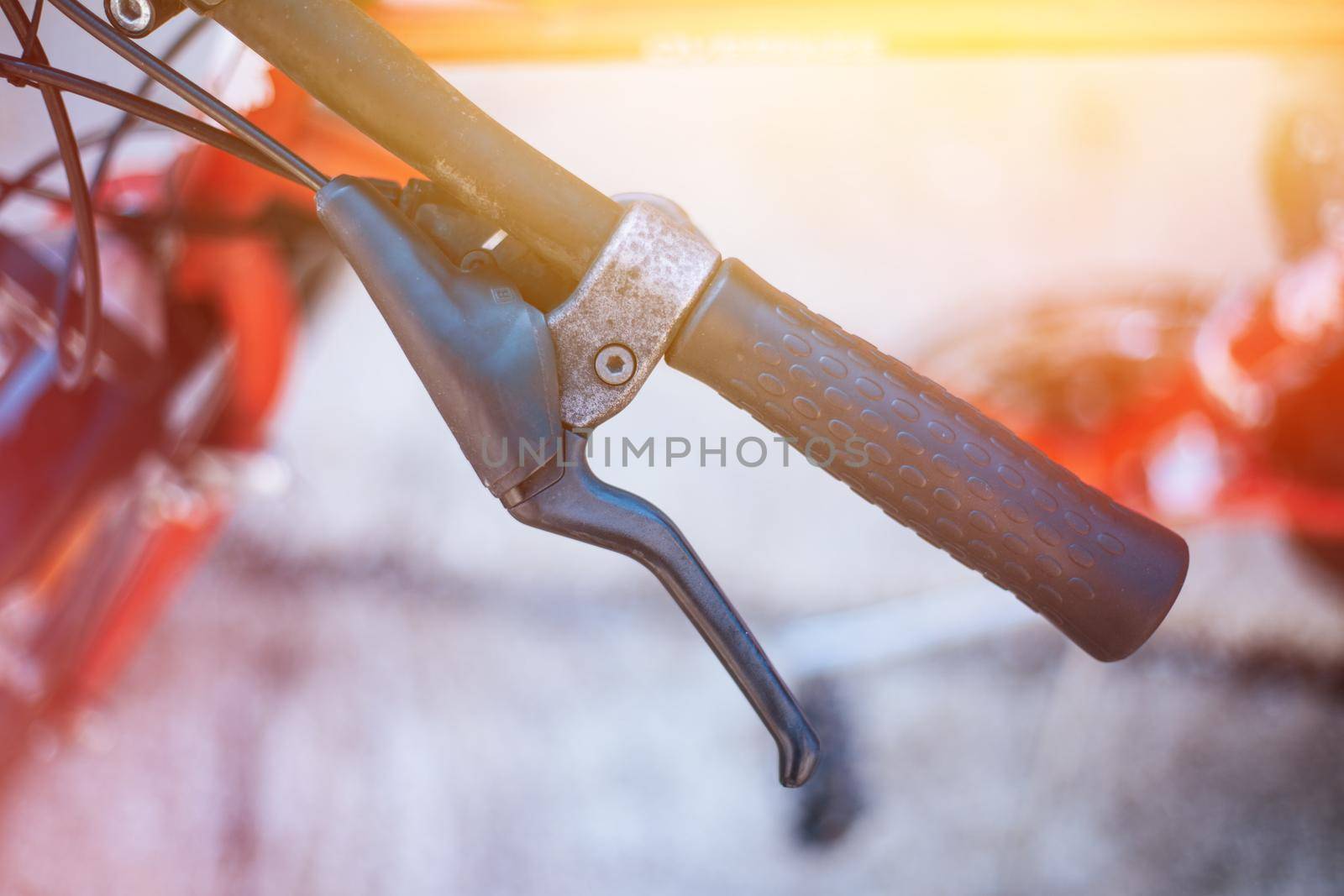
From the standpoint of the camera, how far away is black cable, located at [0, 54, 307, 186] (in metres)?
0.50

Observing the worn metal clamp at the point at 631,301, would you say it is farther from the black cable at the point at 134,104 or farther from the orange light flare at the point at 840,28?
the orange light flare at the point at 840,28

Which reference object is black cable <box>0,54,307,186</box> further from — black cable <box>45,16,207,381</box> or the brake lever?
black cable <box>45,16,207,381</box>

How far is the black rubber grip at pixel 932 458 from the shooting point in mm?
459

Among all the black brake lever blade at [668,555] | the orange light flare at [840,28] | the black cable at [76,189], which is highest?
the orange light flare at [840,28]

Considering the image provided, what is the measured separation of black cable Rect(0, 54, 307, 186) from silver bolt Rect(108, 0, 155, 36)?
0.13 ft

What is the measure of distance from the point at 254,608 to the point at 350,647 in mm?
213

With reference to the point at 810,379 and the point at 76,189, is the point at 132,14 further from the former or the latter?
the point at 810,379

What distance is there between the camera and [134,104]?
0.52 meters

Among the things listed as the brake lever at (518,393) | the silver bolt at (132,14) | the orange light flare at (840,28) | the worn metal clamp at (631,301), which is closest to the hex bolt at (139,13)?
the silver bolt at (132,14)

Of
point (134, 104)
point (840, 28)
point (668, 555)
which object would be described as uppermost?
point (840, 28)

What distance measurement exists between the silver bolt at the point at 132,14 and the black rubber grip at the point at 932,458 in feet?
1.15

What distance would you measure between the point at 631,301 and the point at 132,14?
33cm

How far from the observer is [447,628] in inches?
64.2

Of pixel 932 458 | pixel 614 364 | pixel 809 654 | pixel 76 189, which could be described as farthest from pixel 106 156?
pixel 809 654
